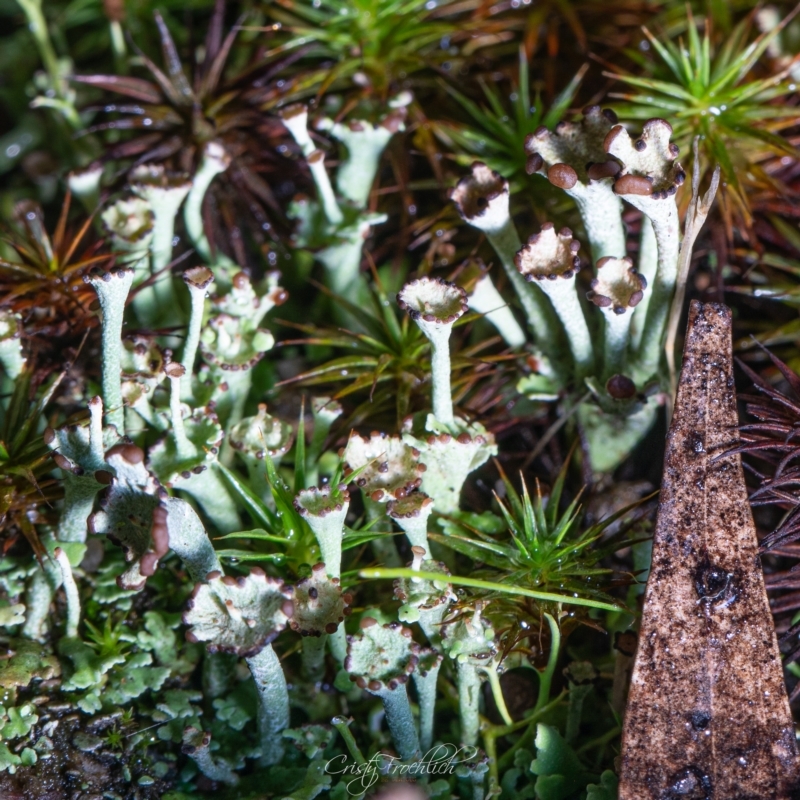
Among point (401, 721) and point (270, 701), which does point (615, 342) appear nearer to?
point (401, 721)

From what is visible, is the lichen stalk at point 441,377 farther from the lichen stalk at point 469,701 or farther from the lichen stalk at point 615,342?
the lichen stalk at point 469,701

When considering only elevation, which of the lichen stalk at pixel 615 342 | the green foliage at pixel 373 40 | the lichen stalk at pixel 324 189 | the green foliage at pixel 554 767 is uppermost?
the green foliage at pixel 373 40

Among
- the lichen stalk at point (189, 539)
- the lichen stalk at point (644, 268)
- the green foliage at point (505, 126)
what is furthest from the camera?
the green foliage at point (505, 126)

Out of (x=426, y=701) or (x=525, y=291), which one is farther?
(x=525, y=291)

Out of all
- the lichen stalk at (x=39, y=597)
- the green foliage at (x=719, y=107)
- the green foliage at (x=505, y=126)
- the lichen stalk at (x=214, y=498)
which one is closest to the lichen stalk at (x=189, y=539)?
the lichen stalk at (x=214, y=498)

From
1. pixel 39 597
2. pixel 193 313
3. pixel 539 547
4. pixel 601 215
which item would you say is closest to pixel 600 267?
pixel 601 215

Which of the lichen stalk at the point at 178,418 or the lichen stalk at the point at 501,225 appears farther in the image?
the lichen stalk at the point at 501,225

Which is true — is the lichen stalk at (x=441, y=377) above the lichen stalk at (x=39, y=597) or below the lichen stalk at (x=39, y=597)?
above
